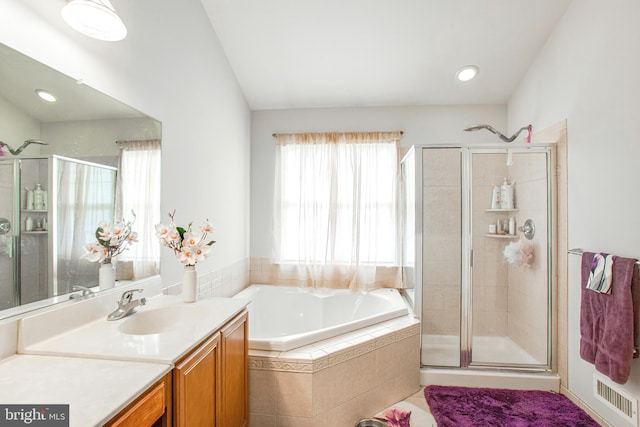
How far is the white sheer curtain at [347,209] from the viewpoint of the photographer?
3045 millimetres

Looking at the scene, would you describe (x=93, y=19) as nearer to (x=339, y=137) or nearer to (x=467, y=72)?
(x=339, y=137)

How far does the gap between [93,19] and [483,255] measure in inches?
108

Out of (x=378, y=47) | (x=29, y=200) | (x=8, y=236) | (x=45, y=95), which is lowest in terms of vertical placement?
(x=8, y=236)

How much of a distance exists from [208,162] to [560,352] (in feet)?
9.98

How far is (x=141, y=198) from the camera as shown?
162 centimetres

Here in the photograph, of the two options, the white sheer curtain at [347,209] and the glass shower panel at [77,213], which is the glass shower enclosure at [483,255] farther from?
the glass shower panel at [77,213]

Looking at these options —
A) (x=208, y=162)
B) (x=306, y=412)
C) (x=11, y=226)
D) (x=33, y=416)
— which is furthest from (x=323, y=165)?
(x=33, y=416)

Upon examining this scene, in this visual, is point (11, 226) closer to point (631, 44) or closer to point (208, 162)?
point (208, 162)

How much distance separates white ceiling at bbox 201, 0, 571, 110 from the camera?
2.25 metres

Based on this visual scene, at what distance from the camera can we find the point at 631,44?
5.36 feet

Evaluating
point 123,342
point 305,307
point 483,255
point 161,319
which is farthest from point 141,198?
point 483,255

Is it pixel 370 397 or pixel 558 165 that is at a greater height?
pixel 558 165

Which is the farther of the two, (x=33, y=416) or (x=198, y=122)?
(x=198, y=122)

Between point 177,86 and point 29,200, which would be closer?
point 29,200
